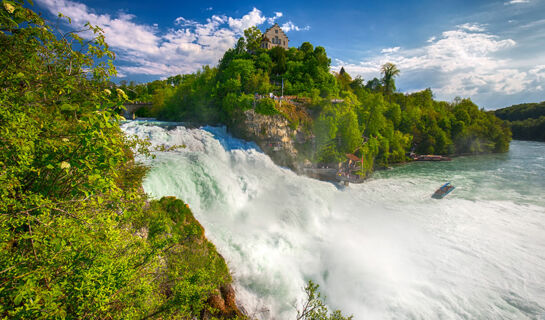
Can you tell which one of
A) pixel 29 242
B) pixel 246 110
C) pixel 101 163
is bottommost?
pixel 29 242

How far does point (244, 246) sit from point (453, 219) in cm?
1409

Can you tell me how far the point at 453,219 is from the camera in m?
14.7

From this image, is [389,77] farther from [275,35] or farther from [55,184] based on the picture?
[55,184]

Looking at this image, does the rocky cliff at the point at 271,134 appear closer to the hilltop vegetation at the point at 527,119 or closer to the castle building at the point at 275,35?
the castle building at the point at 275,35

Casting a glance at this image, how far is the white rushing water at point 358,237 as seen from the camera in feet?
28.6

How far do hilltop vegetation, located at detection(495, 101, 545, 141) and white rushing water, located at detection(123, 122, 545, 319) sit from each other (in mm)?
63119

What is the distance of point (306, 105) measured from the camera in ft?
78.8

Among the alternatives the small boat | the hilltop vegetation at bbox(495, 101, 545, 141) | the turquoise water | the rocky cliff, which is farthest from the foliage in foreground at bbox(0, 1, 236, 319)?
the hilltop vegetation at bbox(495, 101, 545, 141)

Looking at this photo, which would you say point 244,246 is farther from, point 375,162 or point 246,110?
point 375,162

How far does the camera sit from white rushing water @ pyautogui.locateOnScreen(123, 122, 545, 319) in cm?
871

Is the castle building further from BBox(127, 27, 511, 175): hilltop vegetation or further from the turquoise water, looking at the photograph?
the turquoise water

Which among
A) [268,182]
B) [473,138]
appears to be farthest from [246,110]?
[473,138]

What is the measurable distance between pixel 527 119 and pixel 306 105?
89.8 m

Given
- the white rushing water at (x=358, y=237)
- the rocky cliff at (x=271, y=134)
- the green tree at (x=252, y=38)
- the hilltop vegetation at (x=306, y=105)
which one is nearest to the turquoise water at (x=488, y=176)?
the white rushing water at (x=358, y=237)
